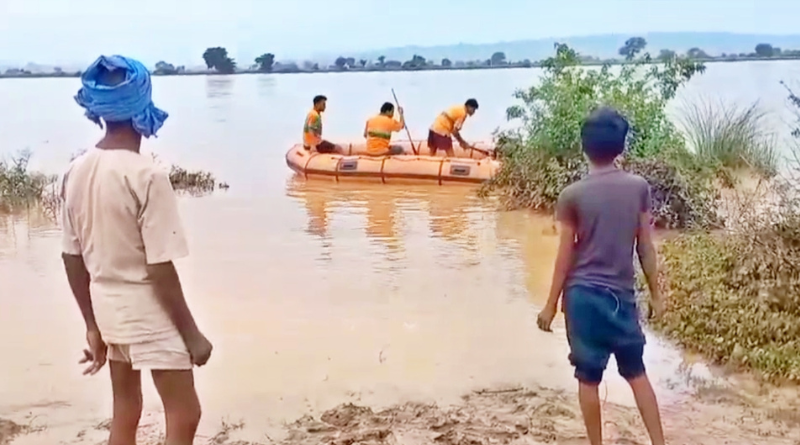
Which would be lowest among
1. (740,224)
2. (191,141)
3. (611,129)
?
(191,141)

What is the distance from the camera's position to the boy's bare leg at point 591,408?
13.6 feet

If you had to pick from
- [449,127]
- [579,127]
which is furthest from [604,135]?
[449,127]

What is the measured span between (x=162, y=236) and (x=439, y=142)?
13.5 metres

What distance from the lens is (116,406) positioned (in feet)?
12.1

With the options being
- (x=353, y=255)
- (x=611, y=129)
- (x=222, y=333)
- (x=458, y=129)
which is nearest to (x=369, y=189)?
(x=458, y=129)

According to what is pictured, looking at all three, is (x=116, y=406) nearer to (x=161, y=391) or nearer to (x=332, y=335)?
(x=161, y=391)

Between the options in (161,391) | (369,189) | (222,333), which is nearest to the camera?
(161,391)

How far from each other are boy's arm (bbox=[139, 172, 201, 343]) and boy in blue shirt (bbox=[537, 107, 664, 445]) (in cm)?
145

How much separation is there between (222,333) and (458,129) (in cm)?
961

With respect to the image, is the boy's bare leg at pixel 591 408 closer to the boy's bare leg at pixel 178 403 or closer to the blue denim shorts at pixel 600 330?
the blue denim shorts at pixel 600 330

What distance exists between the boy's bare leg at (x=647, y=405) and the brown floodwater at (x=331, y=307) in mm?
1274

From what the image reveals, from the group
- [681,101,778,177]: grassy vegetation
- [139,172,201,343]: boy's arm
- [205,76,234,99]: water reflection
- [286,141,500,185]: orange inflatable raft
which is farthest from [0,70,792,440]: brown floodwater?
[205,76,234,99]: water reflection

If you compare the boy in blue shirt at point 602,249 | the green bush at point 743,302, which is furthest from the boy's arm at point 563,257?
the green bush at point 743,302

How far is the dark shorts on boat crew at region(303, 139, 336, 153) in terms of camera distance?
58.2 feet
